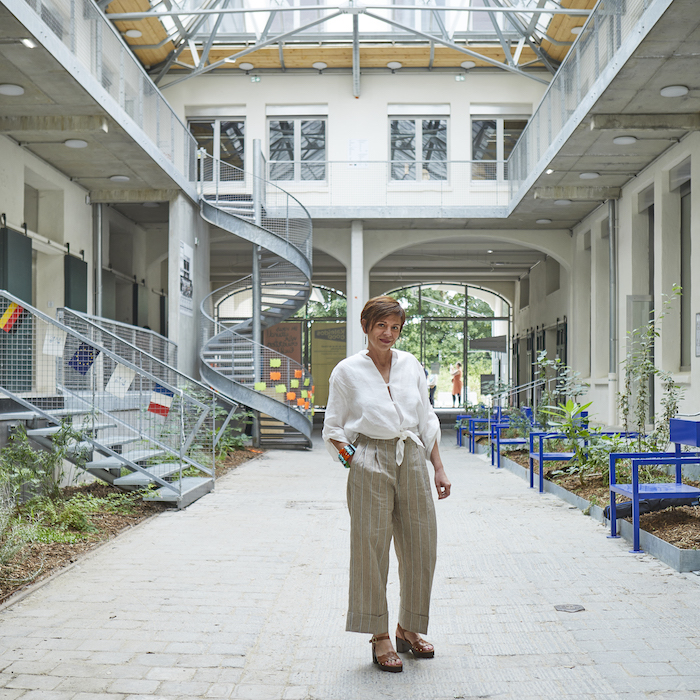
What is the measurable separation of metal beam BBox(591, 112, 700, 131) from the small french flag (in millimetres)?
7277

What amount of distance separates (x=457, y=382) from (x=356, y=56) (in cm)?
1382

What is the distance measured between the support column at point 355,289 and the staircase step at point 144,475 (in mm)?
10603

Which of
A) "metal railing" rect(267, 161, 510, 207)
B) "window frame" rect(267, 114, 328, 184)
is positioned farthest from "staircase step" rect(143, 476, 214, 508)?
"window frame" rect(267, 114, 328, 184)

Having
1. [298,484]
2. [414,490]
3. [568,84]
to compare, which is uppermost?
[568,84]

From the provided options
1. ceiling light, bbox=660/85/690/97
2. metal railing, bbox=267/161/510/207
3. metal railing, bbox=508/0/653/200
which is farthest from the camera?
metal railing, bbox=267/161/510/207

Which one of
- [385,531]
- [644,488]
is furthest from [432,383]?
[385,531]

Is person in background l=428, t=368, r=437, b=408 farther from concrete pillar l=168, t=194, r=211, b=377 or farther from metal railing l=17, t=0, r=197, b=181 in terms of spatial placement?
metal railing l=17, t=0, r=197, b=181

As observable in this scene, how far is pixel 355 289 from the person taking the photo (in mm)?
19609

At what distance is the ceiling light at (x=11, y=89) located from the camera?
10.4 meters

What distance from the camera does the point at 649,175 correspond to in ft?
47.0

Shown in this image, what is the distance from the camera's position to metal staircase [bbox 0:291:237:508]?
802cm

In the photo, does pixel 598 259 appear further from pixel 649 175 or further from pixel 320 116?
pixel 320 116

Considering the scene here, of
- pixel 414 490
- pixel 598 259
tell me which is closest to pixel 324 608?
pixel 414 490

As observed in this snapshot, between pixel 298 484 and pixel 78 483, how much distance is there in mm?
2774
